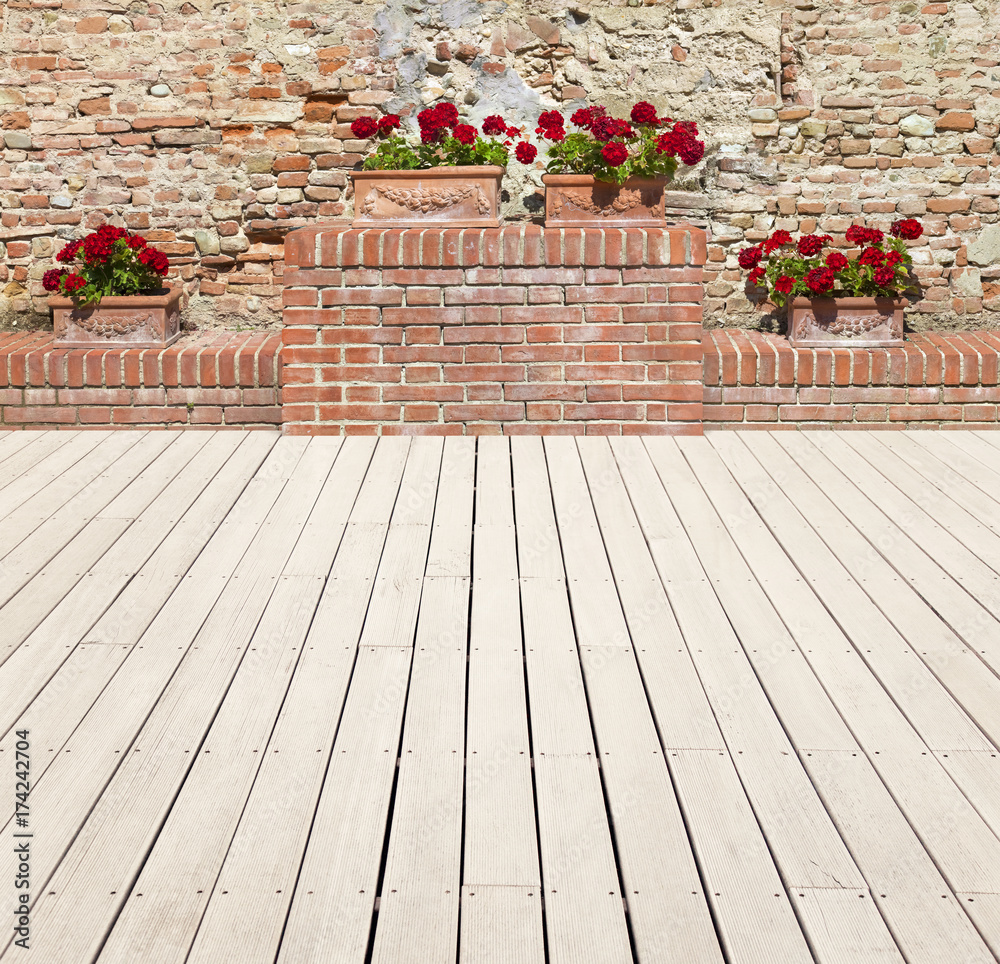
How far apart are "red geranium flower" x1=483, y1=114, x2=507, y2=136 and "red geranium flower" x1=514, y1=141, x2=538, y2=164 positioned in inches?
3.7

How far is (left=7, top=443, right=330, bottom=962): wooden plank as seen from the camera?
1493 mm

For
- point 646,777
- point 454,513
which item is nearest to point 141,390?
point 454,513

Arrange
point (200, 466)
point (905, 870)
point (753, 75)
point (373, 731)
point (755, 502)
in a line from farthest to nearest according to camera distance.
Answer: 1. point (753, 75)
2. point (200, 466)
3. point (755, 502)
4. point (373, 731)
5. point (905, 870)

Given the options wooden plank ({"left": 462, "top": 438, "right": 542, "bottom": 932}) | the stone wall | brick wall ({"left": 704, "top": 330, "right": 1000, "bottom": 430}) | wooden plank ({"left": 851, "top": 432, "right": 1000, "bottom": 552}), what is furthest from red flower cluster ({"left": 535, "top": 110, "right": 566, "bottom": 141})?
wooden plank ({"left": 462, "top": 438, "right": 542, "bottom": 932})

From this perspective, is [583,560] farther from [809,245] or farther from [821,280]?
[809,245]

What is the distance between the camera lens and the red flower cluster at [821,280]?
14.7ft

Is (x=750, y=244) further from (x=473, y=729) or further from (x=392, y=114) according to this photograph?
(x=473, y=729)

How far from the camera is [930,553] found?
2.89 metres

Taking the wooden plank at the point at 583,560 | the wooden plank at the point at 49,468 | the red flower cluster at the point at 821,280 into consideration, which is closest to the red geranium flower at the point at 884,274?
the red flower cluster at the point at 821,280

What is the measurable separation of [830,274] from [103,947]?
3.82m

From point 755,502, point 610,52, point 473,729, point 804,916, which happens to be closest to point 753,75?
point 610,52

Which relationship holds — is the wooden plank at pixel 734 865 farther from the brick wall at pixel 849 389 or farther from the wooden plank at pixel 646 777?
the brick wall at pixel 849 389

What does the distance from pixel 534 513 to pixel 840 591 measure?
931mm

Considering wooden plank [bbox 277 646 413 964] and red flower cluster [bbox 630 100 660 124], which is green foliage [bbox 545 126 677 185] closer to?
red flower cluster [bbox 630 100 660 124]
